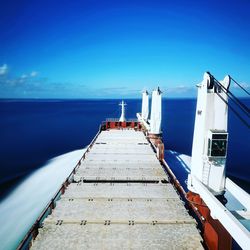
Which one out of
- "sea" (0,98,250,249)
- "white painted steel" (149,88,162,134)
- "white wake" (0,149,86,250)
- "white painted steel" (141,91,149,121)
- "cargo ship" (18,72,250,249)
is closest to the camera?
"cargo ship" (18,72,250,249)

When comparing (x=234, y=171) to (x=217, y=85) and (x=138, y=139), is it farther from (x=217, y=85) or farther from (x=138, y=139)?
(x=217, y=85)

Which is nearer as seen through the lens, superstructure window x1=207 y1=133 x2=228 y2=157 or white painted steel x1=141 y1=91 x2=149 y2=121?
superstructure window x1=207 y1=133 x2=228 y2=157

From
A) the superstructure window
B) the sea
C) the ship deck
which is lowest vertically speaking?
the sea

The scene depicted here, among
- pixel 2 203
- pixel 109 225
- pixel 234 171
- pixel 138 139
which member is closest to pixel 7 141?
pixel 2 203

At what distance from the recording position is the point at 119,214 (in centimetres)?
913

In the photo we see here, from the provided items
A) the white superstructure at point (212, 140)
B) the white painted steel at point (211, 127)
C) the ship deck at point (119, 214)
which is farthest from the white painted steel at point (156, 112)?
the white painted steel at point (211, 127)

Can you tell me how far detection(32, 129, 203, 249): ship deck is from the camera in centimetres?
741

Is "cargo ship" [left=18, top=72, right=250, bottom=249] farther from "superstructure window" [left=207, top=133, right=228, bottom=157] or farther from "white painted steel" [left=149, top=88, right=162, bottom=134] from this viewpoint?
"white painted steel" [left=149, top=88, right=162, bottom=134]

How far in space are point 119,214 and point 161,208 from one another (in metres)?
1.80

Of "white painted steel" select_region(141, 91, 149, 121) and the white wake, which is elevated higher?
"white painted steel" select_region(141, 91, 149, 121)

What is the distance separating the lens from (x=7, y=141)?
170ft

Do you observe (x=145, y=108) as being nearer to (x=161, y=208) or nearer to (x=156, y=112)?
(x=156, y=112)

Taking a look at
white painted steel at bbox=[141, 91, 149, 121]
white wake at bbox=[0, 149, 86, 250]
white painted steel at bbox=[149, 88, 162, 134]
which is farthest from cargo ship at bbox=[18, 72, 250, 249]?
white painted steel at bbox=[141, 91, 149, 121]

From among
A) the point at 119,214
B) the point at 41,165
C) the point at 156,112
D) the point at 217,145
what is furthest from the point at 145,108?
the point at 119,214
